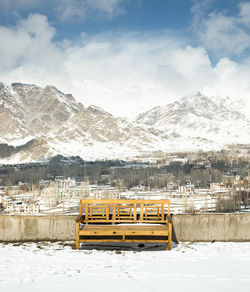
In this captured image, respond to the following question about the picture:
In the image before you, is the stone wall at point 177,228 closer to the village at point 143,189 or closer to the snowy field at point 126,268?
the snowy field at point 126,268

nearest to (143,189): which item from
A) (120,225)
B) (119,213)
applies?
(119,213)

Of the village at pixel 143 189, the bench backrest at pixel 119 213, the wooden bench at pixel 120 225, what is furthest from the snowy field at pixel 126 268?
the village at pixel 143 189

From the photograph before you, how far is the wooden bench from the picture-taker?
8.62m

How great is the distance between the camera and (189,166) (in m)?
176

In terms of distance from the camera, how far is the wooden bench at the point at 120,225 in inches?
339

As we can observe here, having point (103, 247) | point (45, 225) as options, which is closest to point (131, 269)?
point (103, 247)

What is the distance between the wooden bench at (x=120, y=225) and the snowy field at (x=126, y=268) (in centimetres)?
44

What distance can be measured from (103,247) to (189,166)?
17119 centimetres

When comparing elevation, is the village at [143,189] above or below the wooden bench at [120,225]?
below

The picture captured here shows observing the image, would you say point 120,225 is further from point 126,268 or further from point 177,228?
point 126,268

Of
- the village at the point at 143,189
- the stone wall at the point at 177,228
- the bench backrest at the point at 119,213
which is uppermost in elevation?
the bench backrest at the point at 119,213

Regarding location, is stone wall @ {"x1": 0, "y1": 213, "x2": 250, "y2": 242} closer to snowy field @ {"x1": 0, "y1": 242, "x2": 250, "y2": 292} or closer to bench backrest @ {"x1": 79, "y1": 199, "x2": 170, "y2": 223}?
snowy field @ {"x1": 0, "y1": 242, "x2": 250, "y2": 292}

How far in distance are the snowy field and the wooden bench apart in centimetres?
44

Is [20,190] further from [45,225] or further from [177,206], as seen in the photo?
[45,225]
